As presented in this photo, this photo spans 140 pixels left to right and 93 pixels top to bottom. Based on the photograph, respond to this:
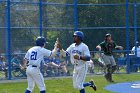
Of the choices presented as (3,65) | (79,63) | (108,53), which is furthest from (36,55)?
(3,65)

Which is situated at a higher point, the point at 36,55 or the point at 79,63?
the point at 36,55

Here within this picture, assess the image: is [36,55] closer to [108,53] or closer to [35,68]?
[35,68]

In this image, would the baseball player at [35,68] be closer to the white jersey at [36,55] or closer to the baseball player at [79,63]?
the white jersey at [36,55]

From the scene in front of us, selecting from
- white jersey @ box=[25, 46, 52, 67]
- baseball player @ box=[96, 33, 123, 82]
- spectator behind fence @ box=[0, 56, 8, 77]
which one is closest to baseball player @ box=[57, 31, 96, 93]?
white jersey @ box=[25, 46, 52, 67]

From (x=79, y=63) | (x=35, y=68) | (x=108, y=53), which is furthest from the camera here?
(x=108, y=53)

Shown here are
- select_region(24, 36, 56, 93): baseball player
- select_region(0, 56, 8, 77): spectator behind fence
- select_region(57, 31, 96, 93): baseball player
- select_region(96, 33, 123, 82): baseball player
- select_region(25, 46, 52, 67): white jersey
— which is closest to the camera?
select_region(24, 36, 56, 93): baseball player

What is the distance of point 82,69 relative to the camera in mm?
11258

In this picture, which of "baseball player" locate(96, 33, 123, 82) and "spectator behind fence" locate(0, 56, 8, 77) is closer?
"baseball player" locate(96, 33, 123, 82)

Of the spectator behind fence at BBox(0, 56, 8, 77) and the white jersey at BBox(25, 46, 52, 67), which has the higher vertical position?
the white jersey at BBox(25, 46, 52, 67)

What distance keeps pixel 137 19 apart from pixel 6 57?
9.08 m

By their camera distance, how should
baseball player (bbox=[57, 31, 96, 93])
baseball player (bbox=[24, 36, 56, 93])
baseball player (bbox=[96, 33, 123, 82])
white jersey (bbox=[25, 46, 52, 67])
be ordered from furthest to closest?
baseball player (bbox=[96, 33, 123, 82])
baseball player (bbox=[57, 31, 96, 93])
white jersey (bbox=[25, 46, 52, 67])
baseball player (bbox=[24, 36, 56, 93])

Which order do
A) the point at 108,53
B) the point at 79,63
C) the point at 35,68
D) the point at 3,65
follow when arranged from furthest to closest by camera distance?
the point at 3,65, the point at 108,53, the point at 79,63, the point at 35,68

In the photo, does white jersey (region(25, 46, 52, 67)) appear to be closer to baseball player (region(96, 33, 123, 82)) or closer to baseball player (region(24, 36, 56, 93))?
baseball player (region(24, 36, 56, 93))

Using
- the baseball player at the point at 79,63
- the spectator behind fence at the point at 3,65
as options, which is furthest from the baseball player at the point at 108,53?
the baseball player at the point at 79,63
